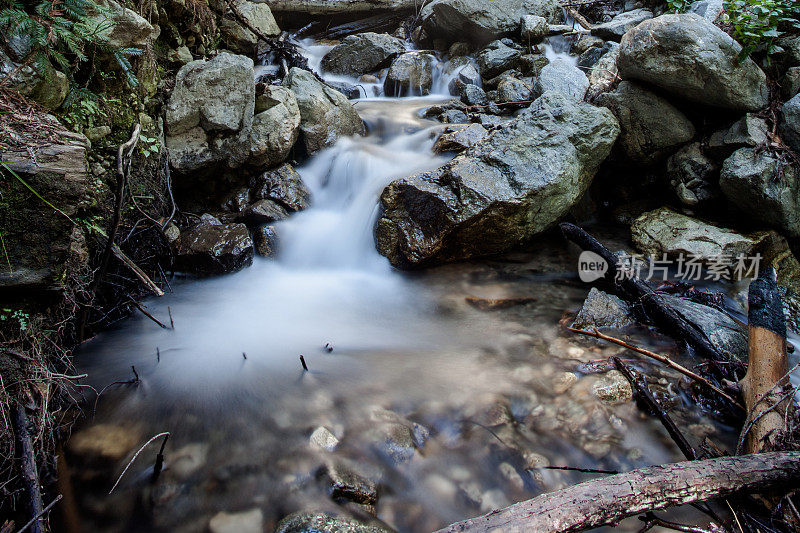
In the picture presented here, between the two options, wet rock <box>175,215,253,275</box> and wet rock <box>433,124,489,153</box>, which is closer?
wet rock <box>175,215,253,275</box>

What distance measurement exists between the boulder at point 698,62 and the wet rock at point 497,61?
4415 mm

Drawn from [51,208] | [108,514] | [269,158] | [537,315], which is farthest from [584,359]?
[269,158]

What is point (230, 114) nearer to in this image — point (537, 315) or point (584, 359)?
point (537, 315)

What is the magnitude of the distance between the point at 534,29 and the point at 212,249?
30.6 feet

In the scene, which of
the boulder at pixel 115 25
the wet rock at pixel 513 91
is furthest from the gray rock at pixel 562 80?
the boulder at pixel 115 25

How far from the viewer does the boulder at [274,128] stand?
206 inches

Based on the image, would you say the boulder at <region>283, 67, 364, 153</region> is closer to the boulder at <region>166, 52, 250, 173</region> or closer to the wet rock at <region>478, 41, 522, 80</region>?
the boulder at <region>166, 52, 250, 173</region>

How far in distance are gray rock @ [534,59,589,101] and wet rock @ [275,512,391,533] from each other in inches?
279

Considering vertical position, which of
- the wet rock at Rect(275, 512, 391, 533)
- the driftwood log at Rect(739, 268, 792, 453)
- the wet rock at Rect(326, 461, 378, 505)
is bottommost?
the wet rock at Rect(326, 461, 378, 505)

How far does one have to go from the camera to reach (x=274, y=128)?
532 centimetres

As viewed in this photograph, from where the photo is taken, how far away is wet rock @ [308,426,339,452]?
2518 millimetres

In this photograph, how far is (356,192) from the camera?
5801mm

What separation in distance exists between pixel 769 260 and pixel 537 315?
10.6 ft

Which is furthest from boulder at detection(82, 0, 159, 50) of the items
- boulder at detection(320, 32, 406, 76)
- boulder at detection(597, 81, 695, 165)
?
boulder at detection(320, 32, 406, 76)
